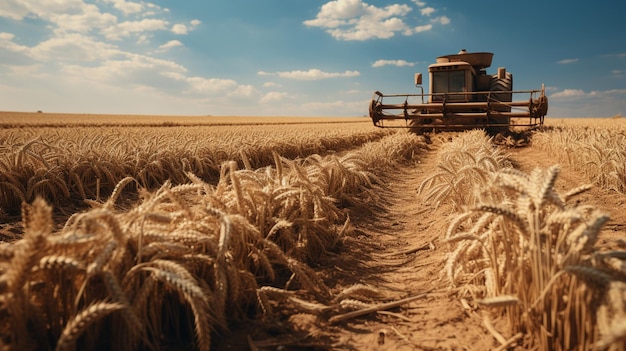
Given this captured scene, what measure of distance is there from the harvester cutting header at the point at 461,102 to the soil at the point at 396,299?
7809 millimetres

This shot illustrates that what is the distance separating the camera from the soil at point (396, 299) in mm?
1836

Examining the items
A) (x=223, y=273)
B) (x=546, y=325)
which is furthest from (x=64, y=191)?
(x=546, y=325)

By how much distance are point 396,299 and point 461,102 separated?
1237 cm

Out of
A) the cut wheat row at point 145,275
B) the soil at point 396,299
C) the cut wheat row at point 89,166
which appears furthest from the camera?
Result: the cut wheat row at point 89,166

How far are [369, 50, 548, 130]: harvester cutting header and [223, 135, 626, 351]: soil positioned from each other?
7.81 m

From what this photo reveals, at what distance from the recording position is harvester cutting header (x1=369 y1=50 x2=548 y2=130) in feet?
38.7

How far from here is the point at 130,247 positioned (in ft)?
5.56

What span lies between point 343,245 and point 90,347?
212cm

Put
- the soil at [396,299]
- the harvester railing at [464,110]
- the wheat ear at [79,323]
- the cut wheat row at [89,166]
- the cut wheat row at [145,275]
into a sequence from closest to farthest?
the wheat ear at [79,323], the cut wheat row at [145,275], the soil at [396,299], the cut wheat row at [89,166], the harvester railing at [464,110]

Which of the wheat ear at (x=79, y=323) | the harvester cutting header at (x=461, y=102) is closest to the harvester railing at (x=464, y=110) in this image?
the harvester cutting header at (x=461, y=102)

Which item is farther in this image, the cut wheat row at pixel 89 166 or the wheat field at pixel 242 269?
the cut wheat row at pixel 89 166

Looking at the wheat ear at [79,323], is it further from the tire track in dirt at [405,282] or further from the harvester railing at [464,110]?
the harvester railing at [464,110]

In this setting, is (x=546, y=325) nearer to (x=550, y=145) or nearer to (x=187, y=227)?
(x=187, y=227)

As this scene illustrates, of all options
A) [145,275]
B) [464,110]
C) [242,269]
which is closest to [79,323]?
[145,275]
